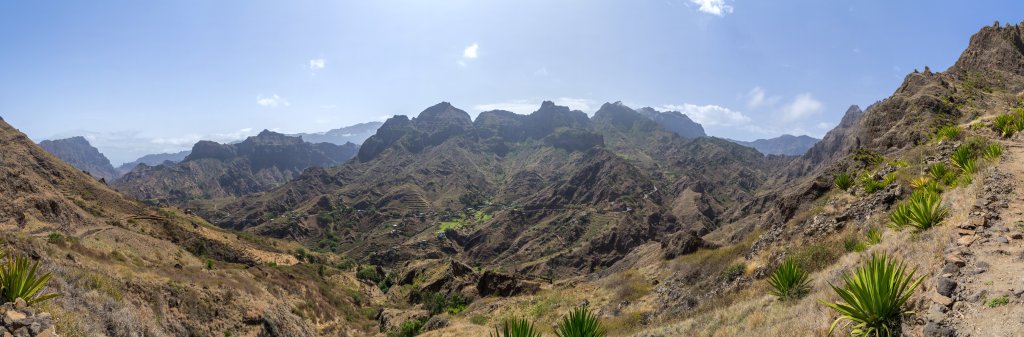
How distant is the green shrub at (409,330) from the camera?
3100 cm

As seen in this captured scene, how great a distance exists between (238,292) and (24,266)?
20.4 m

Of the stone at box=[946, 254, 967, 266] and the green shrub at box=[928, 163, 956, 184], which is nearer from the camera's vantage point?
the stone at box=[946, 254, 967, 266]

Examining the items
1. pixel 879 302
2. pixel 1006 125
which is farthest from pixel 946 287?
pixel 1006 125

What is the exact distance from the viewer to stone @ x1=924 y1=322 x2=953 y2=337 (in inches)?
243

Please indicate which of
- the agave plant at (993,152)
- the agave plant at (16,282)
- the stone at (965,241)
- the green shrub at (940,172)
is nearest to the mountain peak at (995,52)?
the green shrub at (940,172)

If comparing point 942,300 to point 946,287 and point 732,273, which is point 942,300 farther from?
point 732,273

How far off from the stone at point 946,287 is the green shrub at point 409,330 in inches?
1133

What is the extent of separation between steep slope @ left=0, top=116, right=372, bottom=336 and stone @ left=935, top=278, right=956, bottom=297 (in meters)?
17.1

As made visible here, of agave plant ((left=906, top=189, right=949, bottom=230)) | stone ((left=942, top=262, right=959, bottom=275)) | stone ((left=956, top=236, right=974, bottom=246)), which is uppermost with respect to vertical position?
agave plant ((left=906, top=189, right=949, bottom=230))

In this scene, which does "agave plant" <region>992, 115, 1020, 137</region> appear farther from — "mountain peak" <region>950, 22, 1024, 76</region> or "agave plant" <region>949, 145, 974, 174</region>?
"mountain peak" <region>950, 22, 1024, 76</region>

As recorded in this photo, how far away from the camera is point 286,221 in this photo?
6348 inches

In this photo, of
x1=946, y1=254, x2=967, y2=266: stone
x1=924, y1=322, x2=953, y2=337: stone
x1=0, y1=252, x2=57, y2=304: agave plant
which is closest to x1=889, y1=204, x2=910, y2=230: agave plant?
x1=946, y1=254, x2=967, y2=266: stone

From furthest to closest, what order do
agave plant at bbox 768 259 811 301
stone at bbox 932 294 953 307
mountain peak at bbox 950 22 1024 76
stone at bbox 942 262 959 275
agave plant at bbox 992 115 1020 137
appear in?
mountain peak at bbox 950 22 1024 76 < agave plant at bbox 992 115 1020 137 < agave plant at bbox 768 259 811 301 < stone at bbox 942 262 959 275 < stone at bbox 932 294 953 307

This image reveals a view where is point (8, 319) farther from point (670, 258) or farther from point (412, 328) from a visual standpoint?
point (670, 258)
